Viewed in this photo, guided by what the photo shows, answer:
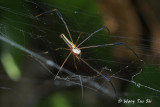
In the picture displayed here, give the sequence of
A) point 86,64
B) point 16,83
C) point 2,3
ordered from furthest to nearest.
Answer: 1. point 16,83
2. point 86,64
3. point 2,3

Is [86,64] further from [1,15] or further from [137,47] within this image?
[1,15]

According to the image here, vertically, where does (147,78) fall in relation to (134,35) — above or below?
below

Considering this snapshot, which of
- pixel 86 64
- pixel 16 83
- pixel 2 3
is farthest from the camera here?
pixel 16 83

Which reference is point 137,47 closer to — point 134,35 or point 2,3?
point 134,35

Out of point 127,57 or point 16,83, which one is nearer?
point 127,57

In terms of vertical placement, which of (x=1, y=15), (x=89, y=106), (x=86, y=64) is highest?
(x=1, y=15)

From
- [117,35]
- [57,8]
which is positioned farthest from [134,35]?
[57,8]
